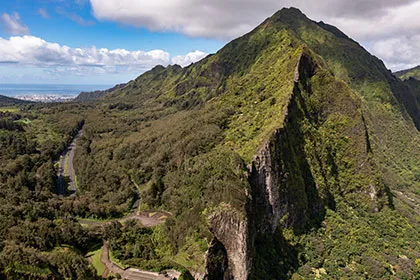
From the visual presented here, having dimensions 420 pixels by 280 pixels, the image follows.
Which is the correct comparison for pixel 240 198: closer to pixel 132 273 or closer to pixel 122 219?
pixel 132 273

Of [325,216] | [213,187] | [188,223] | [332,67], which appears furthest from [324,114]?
[332,67]

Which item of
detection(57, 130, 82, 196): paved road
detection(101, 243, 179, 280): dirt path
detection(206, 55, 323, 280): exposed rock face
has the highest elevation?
detection(206, 55, 323, 280): exposed rock face

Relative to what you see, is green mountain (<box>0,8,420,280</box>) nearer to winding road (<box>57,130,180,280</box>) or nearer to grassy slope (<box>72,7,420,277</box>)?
grassy slope (<box>72,7,420,277</box>)

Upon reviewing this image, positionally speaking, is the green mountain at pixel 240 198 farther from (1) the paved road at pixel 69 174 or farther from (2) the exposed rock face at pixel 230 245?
(1) the paved road at pixel 69 174

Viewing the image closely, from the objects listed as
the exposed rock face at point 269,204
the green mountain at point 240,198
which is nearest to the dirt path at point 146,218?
the green mountain at point 240,198

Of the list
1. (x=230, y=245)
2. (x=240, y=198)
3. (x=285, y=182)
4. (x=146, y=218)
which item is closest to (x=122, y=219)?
(x=146, y=218)

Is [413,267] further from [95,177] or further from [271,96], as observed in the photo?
[95,177]

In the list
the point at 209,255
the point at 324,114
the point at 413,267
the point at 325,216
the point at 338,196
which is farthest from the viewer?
the point at 324,114

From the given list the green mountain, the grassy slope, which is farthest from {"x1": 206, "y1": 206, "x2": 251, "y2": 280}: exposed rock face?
the grassy slope
